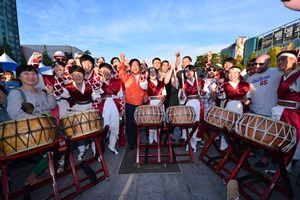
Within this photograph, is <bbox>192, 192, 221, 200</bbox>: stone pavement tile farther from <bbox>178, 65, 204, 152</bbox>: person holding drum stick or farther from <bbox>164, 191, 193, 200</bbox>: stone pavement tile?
<bbox>178, 65, 204, 152</bbox>: person holding drum stick

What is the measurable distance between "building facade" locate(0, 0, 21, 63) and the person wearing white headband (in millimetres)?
68004

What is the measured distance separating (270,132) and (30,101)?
346 cm

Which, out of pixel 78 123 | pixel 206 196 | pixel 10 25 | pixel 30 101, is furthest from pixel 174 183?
pixel 10 25

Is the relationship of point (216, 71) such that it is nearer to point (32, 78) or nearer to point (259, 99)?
point (259, 99)

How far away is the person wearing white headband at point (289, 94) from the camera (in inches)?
109

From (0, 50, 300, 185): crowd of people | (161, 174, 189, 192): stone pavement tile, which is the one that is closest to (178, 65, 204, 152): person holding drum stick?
(0, 50, 300, 185): crowd of people

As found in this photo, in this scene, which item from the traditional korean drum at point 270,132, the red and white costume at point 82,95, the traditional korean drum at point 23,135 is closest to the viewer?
the traditional korean drum at point 23,135

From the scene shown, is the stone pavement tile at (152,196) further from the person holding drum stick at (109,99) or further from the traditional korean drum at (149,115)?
the person holding drum stick at (109,99)

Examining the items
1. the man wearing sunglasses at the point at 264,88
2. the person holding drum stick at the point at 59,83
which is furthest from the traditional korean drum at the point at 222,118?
the person holding drum stick at the point at 59,83

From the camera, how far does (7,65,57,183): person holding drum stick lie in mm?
2383

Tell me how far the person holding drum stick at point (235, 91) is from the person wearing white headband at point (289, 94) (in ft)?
2.31

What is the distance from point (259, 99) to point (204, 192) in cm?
242

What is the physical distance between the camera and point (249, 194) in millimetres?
2586

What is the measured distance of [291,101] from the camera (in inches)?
112
